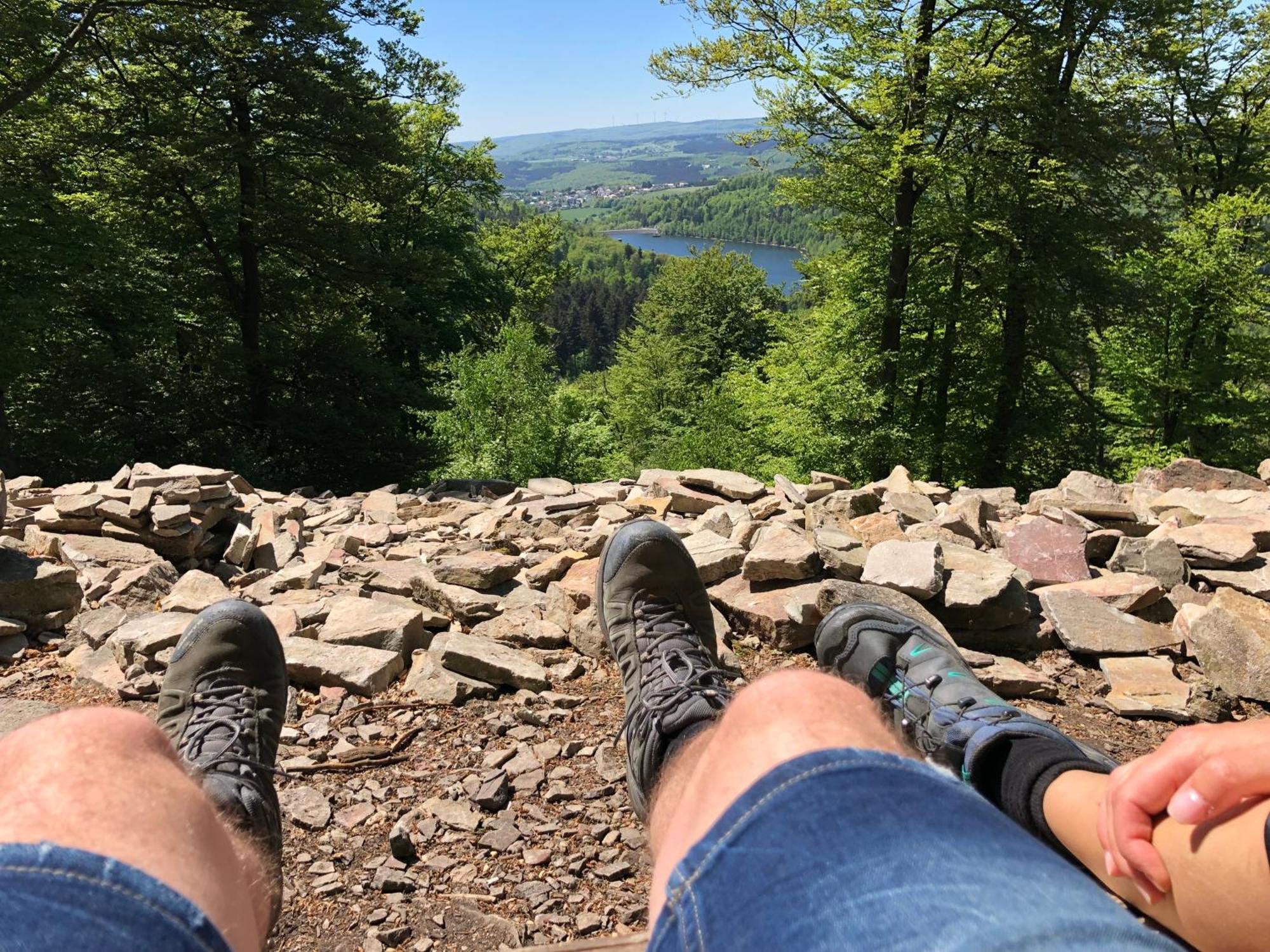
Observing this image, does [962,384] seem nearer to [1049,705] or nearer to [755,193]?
[1049,705]

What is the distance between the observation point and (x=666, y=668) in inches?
93.2

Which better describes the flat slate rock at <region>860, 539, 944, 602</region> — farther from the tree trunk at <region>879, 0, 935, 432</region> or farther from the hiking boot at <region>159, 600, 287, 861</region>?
the tree trunk at <region>879, 0, 935, 432</region>

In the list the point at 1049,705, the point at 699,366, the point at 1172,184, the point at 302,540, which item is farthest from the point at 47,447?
the point at 699,366

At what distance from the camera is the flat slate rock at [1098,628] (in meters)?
3.73

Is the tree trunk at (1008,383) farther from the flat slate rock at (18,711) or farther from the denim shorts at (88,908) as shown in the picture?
the denim shorts at (88,908)

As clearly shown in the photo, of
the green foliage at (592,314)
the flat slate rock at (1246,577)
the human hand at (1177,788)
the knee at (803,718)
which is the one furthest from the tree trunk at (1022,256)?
the green foliage at (592,314)

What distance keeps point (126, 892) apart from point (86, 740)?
453 mm

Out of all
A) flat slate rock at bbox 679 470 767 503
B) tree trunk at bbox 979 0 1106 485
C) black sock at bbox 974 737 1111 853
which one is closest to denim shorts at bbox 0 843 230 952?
black sock at bbox 974 737 1111 853

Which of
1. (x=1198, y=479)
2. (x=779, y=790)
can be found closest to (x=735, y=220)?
(x=1198, y=479)

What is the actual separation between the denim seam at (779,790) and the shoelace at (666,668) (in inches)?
45.8

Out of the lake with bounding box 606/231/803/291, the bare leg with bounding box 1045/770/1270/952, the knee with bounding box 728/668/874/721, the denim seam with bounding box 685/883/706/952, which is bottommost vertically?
the bare leg with bounding box 1045/770/1270/952

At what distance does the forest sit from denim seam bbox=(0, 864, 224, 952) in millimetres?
11570

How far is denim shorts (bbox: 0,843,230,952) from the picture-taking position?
778 millimetres

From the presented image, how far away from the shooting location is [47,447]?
12.6 metres
